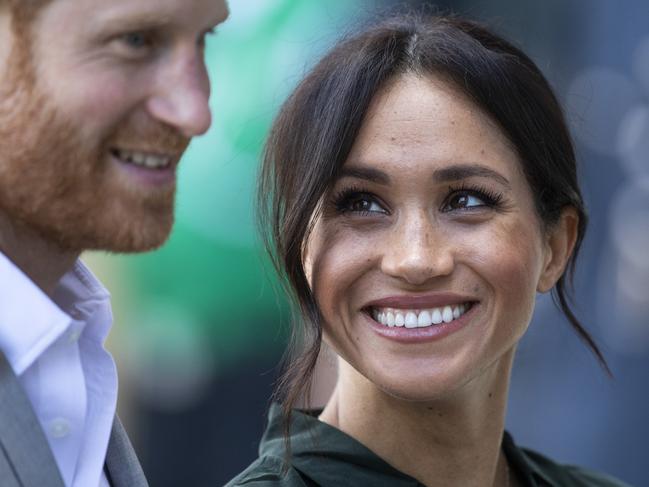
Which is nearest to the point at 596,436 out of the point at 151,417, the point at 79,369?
the point at 151,417

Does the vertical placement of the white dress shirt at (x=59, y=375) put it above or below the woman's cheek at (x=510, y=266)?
below

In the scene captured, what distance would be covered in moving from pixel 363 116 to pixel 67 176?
2.99ft

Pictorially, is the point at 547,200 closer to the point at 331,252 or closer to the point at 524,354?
the point at 331,252

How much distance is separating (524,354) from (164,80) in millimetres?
3468

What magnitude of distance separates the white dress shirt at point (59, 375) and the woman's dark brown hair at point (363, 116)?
0.61 meters

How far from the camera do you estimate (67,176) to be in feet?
5.53

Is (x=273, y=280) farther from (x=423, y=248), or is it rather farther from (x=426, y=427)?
(x=423, y=248)

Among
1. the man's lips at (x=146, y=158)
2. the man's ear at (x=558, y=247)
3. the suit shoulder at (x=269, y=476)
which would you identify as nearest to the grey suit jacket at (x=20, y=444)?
the man's lips at (x=146, y=158)

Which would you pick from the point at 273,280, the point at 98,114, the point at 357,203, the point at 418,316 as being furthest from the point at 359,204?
the point at 273,280

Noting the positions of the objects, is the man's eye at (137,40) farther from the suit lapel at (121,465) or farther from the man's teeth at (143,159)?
the suit lapel at (121,465)

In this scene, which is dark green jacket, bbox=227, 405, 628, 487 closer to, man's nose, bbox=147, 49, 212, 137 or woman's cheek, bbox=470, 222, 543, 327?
woman's cheek, bbox=470, 222, 543, 327

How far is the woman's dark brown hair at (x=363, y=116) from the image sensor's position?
95.9 inches

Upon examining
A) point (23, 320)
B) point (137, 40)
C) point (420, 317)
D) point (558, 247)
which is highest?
point (137, 40)

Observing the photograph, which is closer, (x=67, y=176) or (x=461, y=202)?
(x=67, y=176)
